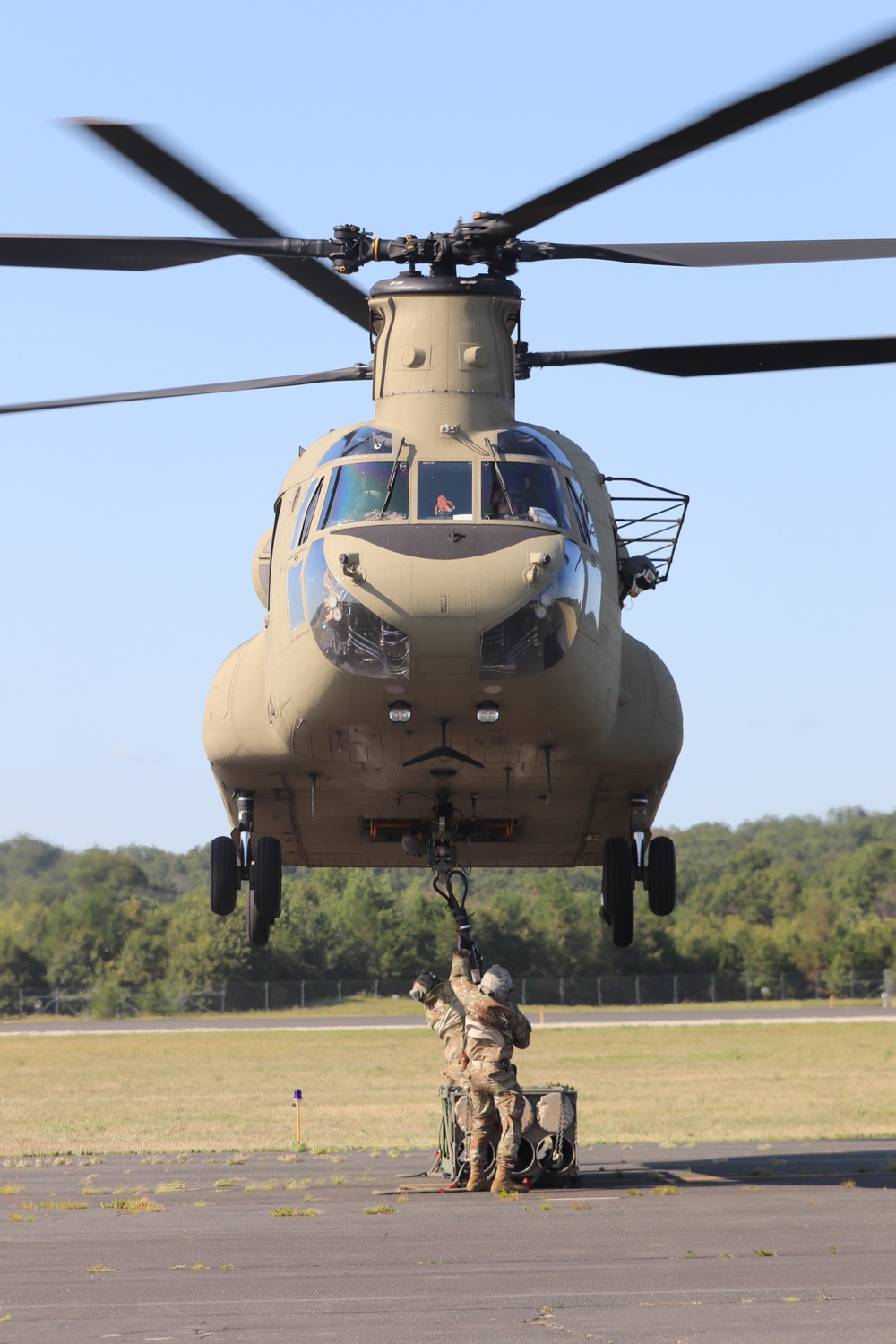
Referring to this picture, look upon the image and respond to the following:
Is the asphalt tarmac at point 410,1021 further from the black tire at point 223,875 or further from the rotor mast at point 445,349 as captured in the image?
the rotor mast at point 445,349

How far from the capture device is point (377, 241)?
1487cm

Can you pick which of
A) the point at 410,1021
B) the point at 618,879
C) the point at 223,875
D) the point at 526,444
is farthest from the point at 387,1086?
the point at 410,1021

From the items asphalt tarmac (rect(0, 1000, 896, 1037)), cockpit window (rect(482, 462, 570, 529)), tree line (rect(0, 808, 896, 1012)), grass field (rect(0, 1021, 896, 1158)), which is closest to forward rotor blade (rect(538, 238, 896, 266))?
cockpit window (rect(482, 462, 570, 529))

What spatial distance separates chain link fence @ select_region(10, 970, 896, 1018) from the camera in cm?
7012

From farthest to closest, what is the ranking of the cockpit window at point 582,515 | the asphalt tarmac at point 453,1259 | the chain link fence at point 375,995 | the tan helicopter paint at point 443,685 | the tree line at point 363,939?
1. the tree line at point 363,939
2. the chain link fence at point 375,995
3. the cockpit window at point 582,515
4. the tan helicopter paint at point 443,685
5. the asphalt tarmac at point 453,1259

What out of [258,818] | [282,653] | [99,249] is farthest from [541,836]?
[99,249]

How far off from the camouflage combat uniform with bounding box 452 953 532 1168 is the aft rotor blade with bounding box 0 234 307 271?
6935 mm

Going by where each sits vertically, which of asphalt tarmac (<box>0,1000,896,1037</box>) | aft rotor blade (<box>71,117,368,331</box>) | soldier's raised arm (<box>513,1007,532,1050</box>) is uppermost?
aft rotor blade (<box>71,117,368,331</box>)

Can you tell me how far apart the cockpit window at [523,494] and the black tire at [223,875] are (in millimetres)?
5345

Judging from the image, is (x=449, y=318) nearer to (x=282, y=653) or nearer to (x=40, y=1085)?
(x=282, y=653)

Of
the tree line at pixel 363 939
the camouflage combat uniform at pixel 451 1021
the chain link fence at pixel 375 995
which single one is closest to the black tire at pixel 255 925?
the camouflage combat uniform at pixel 451 1021

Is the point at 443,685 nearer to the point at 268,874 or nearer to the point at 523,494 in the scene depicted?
the point at 523,494

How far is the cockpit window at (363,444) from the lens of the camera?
14031 mm

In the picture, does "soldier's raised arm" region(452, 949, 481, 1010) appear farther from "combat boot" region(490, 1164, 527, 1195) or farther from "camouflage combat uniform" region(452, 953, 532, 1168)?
"combat boot" region(490, 1164, 527, 1195)
